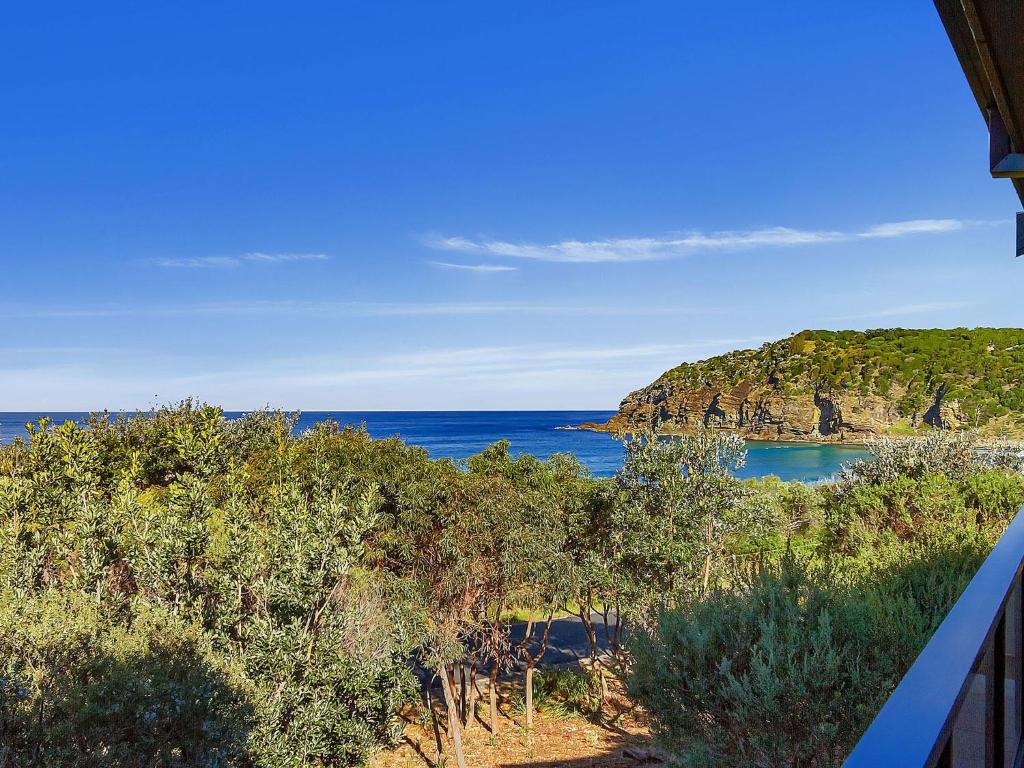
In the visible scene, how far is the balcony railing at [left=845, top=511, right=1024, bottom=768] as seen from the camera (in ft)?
2.72

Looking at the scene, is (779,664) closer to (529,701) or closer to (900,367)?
(529,701)

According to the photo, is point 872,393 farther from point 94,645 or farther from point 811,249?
point 94,645

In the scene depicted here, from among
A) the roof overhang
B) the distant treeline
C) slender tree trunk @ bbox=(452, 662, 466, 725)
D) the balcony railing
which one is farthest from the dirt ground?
the distant treeline

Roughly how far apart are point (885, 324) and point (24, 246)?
232 feet

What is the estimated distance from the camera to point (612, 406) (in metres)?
191

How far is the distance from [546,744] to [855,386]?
56.1m

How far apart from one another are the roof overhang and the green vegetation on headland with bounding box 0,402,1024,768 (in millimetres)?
3992

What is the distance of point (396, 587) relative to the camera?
10531mm

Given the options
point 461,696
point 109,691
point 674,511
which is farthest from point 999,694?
point 461,696

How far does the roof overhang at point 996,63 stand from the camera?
163 centimetres

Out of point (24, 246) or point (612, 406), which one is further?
point (612, 406)

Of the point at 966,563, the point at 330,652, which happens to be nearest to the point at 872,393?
the point at 966,563

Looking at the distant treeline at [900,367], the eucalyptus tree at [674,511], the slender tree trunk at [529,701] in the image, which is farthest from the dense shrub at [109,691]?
the distant treeline at [900,367]

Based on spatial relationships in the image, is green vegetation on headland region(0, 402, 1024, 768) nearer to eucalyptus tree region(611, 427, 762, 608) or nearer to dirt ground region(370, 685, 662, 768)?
eucalyptus tree region(611, 427, 762, 608)
